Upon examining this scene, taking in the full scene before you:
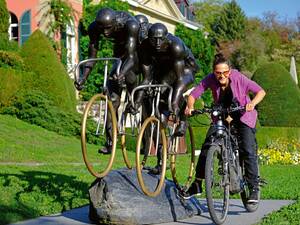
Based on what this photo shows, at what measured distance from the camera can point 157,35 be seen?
6.97 meters

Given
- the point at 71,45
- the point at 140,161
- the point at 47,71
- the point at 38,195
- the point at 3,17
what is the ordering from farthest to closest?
1. the point at 71,45
2. the point at 3,17
3. the point at 47,71
4. the point at 38,195
5. the point at 140,161

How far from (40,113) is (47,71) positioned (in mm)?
1698

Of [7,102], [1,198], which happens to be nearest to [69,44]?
[7,102]

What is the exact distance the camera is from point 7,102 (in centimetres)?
1909

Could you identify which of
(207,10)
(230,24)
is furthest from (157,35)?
(207,10)

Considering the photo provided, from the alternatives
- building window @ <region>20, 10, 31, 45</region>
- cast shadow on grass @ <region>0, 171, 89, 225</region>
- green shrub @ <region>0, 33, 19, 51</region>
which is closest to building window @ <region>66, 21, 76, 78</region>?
building window @ <region>20, 10, 31, 45</region>

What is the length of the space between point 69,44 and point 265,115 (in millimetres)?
9166

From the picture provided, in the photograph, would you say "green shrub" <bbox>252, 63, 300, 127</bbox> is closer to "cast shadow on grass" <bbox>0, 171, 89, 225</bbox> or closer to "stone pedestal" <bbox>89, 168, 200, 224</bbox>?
"cast shadow on grass" <bbox>0, 171, 89, 225</bbox>

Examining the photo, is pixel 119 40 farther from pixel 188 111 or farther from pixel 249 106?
pixel 249 106

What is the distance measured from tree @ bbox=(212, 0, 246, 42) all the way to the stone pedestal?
67.6 m

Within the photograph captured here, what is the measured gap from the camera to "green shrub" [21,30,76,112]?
19859 mm

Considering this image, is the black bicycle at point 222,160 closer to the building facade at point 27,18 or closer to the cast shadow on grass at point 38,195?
the cast shadow on grass at point 38,195

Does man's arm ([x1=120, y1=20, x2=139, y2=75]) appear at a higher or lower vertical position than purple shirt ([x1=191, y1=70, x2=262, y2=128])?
higher

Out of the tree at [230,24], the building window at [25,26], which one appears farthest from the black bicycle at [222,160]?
the tree at [230,24]
